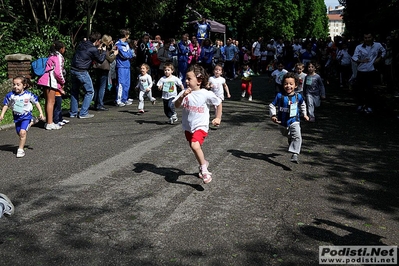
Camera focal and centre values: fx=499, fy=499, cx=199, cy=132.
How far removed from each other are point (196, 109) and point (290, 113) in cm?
188

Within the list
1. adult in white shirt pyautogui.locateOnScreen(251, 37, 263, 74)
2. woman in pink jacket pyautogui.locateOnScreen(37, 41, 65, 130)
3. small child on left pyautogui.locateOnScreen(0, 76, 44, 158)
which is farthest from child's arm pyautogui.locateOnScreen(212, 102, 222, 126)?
adult in white shirt pyautogui.locateOnScreen(251, 37, 263, 74)

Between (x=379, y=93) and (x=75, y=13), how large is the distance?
12268mm

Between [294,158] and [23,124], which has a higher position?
[23,124]

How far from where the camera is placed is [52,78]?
1069 cm

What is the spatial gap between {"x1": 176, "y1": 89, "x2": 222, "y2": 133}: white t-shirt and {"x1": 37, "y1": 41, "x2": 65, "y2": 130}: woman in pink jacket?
4732 millimetres

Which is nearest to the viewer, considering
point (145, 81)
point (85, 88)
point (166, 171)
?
point (166, 171)

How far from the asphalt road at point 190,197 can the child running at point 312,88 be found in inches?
59.0

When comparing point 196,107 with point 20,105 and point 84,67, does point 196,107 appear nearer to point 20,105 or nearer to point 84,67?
point 20,105

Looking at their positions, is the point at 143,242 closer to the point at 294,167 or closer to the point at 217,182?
the point at 217,182

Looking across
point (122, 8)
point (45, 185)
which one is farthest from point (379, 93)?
point (45, 185)

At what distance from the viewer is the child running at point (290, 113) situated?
7.94m

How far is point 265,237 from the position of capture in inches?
195

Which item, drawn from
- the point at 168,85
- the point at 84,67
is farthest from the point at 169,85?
the point at 84,67

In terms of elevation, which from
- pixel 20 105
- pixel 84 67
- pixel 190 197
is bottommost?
pixel 190 197
